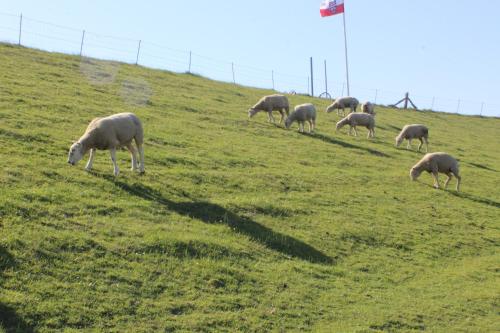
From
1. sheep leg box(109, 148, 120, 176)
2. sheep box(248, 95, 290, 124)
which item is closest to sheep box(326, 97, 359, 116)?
sheep box(248, 95, 290, 124)

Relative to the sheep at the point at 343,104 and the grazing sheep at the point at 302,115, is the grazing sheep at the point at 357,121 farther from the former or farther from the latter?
the sheep at the point at 343,104

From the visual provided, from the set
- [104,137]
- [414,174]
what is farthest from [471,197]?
[104,137]

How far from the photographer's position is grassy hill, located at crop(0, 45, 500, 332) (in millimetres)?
13391

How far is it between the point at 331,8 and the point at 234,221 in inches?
1909

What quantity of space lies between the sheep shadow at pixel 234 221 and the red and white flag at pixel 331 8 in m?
47.3

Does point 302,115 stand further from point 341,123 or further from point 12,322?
point 12,322

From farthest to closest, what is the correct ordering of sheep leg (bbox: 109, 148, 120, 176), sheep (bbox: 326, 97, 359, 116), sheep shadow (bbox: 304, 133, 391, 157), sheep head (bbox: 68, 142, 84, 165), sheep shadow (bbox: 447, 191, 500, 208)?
1. sheep (bbox: 326, 97, 359, 116)
2. sheep shadow (bbox: 304, 133, 391, 157)
3. sheep shadow (bbox: 447, 191, 500, 208)
4. sheep leg (bbox: 109, 148, 120, 176)
5. sheep head (bbox: 68, 142, 84, 165)

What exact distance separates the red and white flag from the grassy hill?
32404 mm

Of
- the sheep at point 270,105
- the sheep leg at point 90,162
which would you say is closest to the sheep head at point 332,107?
the sheep at point 270,105

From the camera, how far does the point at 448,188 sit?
100 ft

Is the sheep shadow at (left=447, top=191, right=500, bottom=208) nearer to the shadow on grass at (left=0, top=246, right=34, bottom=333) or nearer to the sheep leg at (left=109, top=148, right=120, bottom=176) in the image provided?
the sheep leg at (left=109, top=148, right=120, bottom=176)

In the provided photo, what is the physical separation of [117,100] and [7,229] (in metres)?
21.3

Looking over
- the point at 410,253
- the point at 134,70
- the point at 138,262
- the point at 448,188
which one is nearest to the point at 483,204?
the point at 448,188

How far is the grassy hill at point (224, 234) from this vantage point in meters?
13.4
